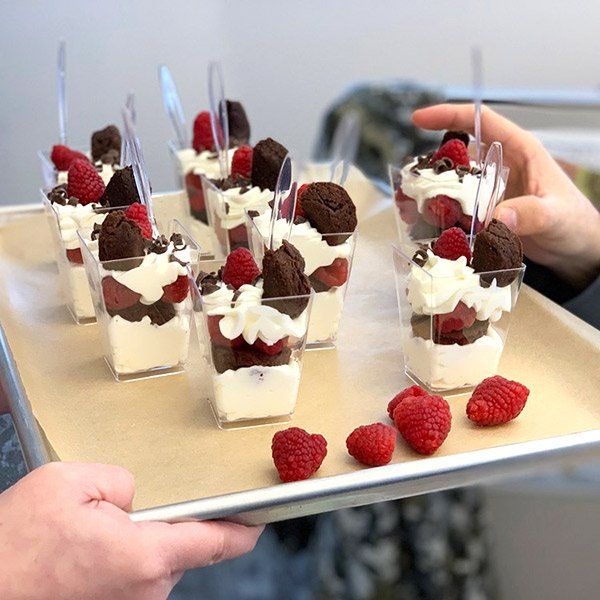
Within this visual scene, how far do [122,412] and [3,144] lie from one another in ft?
8.39

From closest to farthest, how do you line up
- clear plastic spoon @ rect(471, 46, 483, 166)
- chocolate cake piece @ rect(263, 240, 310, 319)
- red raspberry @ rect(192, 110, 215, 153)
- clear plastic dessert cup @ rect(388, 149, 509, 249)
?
1. chocolate cake piece @ rect(263, 240, 310, 319)
2. clear plastic spoon @ rect(471, 46, 483, 166)
3. clear plastic dessert cup @ rect(388, 149, 509, 249)
4. red raspberry @ rect(192, 110, 215, 153)

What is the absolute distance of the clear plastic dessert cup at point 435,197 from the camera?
1.76m

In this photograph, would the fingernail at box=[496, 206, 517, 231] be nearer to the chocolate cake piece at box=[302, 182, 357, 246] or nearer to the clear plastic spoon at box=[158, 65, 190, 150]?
the chocolate cake piece at box=[302, 182, 357, 246]

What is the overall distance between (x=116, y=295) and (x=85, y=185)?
32 cm

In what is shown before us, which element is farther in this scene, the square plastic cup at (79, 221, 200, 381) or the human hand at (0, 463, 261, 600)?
the square plastic cup at (79, 221, 200, 381)

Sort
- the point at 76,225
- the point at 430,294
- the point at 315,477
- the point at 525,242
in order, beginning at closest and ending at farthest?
1. the point at 315,477
2. the point at 430,294
3. the point at 76,225
4. the point at 525,242

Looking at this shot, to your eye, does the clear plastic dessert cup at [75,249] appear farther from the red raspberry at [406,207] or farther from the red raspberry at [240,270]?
the red raspberry at [406,207]

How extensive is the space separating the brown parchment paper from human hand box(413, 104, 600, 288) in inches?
5.0

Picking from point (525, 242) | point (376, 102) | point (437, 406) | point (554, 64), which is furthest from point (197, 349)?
point (554, 64)

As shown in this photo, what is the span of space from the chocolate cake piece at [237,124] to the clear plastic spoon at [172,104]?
0.34 ft

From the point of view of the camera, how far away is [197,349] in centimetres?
155

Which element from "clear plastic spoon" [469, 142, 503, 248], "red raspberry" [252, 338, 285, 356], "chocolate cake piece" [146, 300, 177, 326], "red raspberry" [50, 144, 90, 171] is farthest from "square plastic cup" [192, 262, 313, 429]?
"red raspberry" [50, 144, 90, 171]

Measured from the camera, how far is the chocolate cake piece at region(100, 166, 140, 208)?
1.67 m

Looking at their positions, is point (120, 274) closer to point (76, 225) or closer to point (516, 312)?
point (76, 225)
